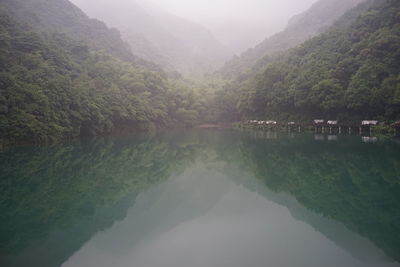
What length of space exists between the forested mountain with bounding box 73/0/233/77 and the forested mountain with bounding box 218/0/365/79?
613 inches

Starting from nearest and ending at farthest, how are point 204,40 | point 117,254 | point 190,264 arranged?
point 190,264 → point 117,254 → point 204,40

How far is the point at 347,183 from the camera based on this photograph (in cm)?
902

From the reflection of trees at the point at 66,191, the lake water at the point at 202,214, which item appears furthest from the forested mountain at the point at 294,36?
the lake water at the point at 202,214

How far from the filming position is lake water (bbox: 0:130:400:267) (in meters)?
4.82

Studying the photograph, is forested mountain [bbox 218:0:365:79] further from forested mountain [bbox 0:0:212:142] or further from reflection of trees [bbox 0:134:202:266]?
reflection of trees [bbox 0:134:202:266]

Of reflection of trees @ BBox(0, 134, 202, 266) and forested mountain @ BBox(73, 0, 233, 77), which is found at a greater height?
forested mountain @ BBox(73, 0, 233, 77)

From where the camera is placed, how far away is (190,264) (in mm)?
4570

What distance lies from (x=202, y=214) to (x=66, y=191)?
4144 millimetres

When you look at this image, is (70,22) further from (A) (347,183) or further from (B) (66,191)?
(A) (347,183)

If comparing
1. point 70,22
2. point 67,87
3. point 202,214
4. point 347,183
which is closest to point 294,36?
point 70,22

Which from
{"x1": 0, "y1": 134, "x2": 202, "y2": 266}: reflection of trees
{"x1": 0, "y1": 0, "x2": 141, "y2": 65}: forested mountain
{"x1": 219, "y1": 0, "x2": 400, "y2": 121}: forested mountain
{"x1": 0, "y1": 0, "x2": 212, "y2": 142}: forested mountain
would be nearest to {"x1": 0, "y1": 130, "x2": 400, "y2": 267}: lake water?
{"x1": 0, "y1": 134, "x2": 202, "y2": 266}: reflection of trees

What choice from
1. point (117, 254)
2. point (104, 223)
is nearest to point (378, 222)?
point (117, 254)

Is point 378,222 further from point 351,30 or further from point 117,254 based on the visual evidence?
point 351,30

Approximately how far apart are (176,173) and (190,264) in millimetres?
6704
